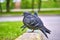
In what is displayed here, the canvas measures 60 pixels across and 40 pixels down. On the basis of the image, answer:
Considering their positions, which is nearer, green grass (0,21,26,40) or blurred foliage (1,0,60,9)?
green grass (0,21,26,40)

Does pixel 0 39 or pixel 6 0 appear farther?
pixel 6 0

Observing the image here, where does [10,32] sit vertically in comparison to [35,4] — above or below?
above

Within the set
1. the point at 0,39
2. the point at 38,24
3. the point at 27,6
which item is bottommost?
the point at 27,6

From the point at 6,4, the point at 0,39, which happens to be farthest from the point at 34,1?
the point at 0,39

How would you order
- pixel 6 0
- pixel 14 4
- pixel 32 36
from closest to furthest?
pixel 32 36 → pixel 6 0 → pixel 14 4

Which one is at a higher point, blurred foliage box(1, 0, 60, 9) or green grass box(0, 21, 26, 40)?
green grass box(0, 21, 26, 40)

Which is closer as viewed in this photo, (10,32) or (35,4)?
(10,32)

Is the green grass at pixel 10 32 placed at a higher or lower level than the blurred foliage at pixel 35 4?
higher

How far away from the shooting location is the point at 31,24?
259 inches

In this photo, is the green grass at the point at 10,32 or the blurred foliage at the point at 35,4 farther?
the blurred foliage at the point at 35,4

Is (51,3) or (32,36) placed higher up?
(32,36)

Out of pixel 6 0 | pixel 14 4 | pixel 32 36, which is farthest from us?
pixel 14 4

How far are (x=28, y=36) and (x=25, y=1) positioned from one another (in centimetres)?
2043

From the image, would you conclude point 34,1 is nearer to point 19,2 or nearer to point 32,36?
point 19,2
